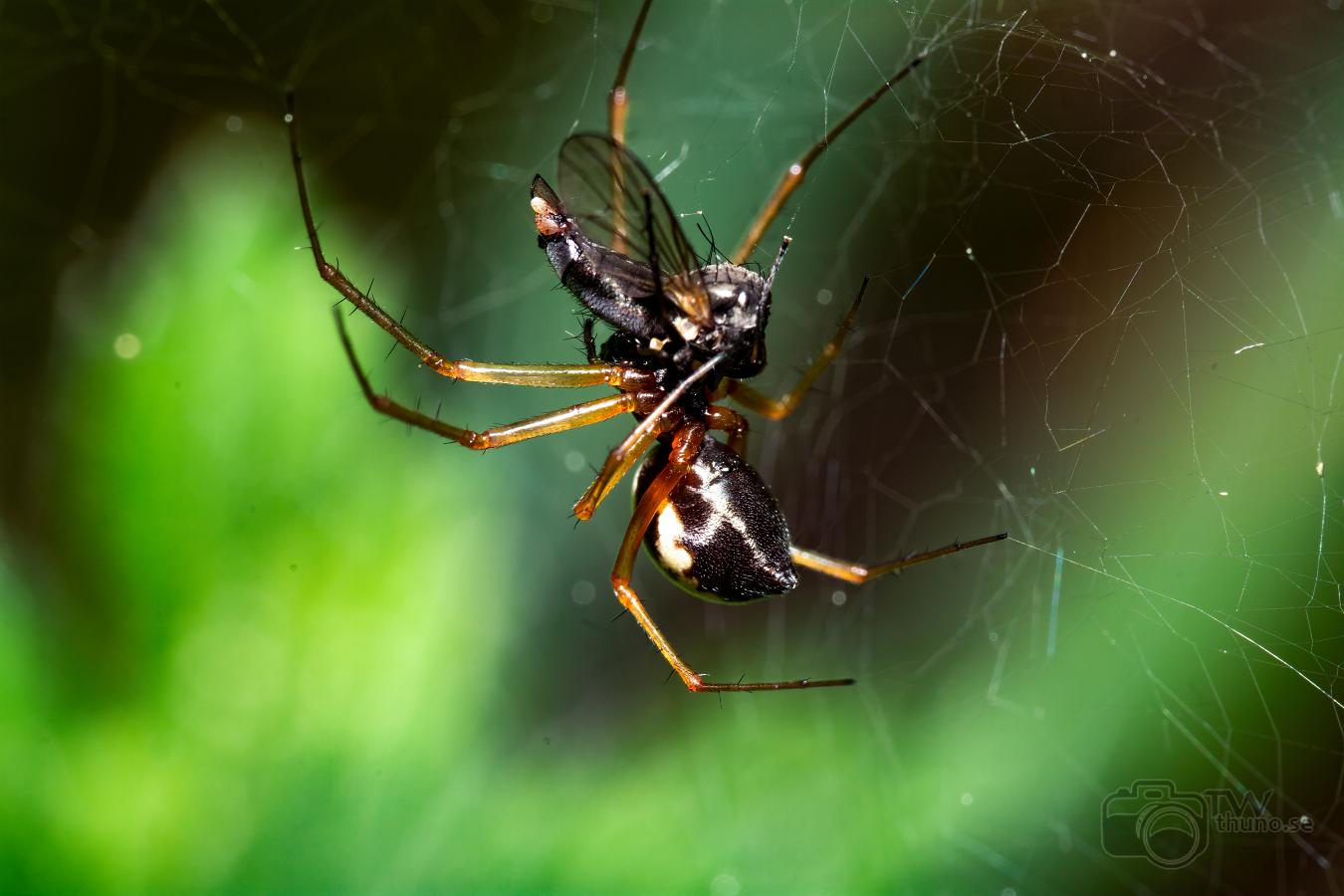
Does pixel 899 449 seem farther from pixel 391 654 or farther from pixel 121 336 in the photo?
pixel 121 336

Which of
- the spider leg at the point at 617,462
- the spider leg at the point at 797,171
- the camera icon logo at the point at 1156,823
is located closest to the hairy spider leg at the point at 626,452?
the spider leg at the point at 617,462

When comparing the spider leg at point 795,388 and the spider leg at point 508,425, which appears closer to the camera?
the spider leg at point 508,425

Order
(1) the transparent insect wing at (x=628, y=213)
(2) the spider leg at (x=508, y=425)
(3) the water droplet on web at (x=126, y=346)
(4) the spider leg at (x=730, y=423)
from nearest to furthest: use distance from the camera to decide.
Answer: (1) the transparent insect wing at (x=628, y=213)
(3) the water droplet on web at (x=126, y=346)
(2) the spider leg at (x=508, y=425)
(4) the spider leg at (x=730, y=423)

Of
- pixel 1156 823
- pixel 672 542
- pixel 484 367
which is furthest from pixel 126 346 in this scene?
pixel 1156 823

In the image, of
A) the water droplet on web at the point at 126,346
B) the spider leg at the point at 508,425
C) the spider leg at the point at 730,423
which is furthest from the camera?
the spider leg at the point at 730,423

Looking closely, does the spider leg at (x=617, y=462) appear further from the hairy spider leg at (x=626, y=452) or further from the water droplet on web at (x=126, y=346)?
the water droplet on web at (x=126, y=346)

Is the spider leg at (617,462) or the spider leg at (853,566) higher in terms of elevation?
the spider leg at (617,462)
